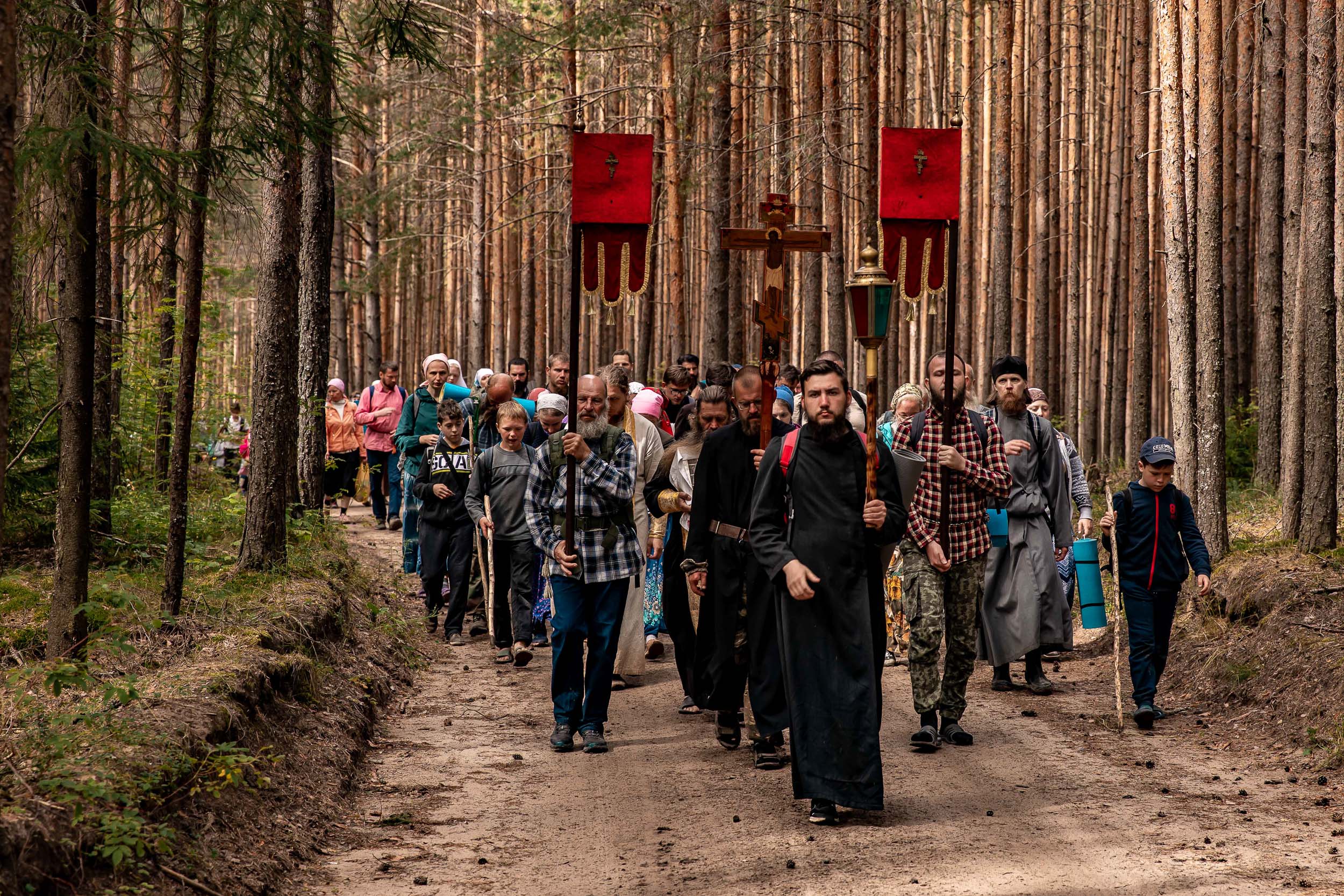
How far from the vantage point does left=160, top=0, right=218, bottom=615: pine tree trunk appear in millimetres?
7902

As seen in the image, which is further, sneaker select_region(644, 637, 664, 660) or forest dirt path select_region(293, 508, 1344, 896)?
sneaker select_region(644, 637, 664, 660)

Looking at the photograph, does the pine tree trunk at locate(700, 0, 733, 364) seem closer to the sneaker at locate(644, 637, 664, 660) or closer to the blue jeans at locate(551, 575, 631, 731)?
the sneaker at locate(644, 637, 664, 660)

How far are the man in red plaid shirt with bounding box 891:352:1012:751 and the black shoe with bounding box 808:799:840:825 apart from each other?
5.36 feet

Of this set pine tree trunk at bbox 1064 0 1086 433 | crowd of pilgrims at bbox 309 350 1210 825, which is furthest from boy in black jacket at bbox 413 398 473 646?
pine tree trunk at bbox 1064 0 1086 433

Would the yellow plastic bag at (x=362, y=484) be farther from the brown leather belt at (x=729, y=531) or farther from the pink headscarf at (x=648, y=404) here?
the brown leather belt at (x=729, y=531)

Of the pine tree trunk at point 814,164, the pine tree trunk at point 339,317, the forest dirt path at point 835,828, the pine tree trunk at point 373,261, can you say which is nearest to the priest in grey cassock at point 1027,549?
the forest dirt path at point 835,828

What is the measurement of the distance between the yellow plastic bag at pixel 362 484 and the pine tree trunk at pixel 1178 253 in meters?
10.9

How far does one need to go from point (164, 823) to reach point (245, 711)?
58.3 inches

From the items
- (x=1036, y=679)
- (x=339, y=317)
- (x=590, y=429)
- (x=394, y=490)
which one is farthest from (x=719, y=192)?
(x=339, y=317)

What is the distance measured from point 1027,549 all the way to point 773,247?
3.04m

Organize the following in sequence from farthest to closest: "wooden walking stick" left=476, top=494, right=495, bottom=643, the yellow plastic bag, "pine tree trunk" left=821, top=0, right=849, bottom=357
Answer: the yellow plastic bag, "pine tree trunk" left=821, top=0, right=849, bottom=357, "wooden walking stick" left=476, top=494, right=495, bottom=643

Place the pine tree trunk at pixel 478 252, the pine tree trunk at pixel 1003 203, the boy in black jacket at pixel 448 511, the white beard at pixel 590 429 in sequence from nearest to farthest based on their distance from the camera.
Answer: the white beard at pixel 590 429 → the boy in black jacket at pixel 448 511 → the pine tree trunk at pixel 1003 203 → the pine tree trunk at pixel 478 252

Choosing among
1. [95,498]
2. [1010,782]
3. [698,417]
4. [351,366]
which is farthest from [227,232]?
[351,366]

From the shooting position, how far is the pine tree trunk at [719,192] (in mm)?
19531
